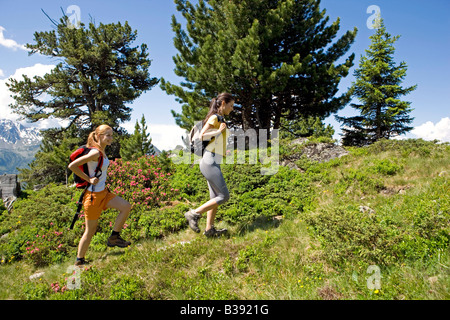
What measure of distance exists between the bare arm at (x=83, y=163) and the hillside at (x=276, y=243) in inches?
50.0

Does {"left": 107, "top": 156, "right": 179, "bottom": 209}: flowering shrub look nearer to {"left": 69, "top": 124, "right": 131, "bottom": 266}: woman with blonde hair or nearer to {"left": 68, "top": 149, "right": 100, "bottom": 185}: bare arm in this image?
{"left": 69, "top": 124, "right": 131, "bottom": 266}: woman with blonde hair

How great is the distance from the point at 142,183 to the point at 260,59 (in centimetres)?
746

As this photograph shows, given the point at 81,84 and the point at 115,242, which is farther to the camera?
the point at 81,84

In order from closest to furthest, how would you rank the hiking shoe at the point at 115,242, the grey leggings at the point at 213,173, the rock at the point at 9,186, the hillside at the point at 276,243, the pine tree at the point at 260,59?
the hillside at the point at 276,243, the grey leggings at the point at 213,173, the hiking shoe at the point at 115,242, the pine tree at the point at 260,59, the rock at the point at 9,186

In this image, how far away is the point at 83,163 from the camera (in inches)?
128

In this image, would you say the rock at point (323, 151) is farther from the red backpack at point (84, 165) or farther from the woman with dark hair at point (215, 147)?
the red backpack at point (84, 165)

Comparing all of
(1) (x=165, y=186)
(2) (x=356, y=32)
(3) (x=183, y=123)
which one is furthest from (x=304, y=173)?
(2) (x=356, y=32)

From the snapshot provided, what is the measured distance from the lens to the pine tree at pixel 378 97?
17703 millimetres

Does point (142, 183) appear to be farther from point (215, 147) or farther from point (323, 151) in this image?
point (323, 151)

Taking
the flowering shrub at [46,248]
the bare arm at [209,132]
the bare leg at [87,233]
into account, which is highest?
the bare arm at [209,132]

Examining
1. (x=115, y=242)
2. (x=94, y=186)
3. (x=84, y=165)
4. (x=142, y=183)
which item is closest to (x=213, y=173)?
(x=94, y=186)

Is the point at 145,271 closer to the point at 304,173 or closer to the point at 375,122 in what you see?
the point at 304,173

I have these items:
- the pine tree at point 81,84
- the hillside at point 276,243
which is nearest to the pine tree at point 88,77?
the pine tree at point 81,84

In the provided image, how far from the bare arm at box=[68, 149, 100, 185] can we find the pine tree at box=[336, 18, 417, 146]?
61.4 ft
